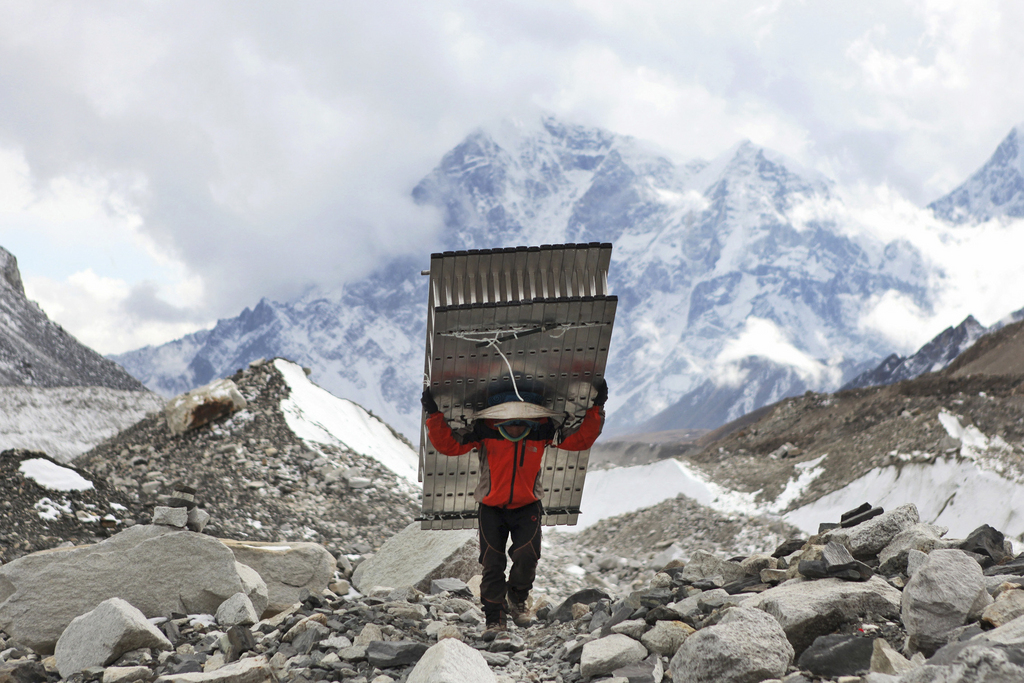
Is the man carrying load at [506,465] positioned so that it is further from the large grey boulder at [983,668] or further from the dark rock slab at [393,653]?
the large grey boulder at [983,668]

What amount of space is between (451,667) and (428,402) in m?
2.75

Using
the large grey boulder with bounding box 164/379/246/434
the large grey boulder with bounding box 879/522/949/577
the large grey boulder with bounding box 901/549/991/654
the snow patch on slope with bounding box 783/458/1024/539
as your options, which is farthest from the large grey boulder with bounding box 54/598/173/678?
the snow patch on slope with bounding box 783/458/1024/539

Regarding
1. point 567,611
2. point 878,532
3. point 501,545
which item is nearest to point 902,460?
point 878,532

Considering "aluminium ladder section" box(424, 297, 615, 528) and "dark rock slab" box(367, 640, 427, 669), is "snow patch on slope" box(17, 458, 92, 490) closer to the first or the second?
"aluminium ladder section" box(424, 297, 615, 528)

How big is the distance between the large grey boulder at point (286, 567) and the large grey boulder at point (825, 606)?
6.04 metres

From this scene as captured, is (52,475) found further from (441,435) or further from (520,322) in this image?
(520,322)

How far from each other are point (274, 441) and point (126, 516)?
5467 mm

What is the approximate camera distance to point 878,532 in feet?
21.4

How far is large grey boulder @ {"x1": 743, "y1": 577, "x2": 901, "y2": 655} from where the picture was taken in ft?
15.4

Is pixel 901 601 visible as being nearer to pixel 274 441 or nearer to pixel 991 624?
pixel 991 624

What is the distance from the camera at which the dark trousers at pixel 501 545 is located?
6.75m

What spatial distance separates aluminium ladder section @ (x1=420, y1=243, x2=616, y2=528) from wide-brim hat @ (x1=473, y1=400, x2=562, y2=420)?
1.05 ft

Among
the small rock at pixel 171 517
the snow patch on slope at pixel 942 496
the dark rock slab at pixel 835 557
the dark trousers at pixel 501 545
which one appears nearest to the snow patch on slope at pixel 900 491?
the snow patch on slope at pixel 942 496

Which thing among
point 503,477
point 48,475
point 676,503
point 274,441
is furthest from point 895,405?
point 48,475
